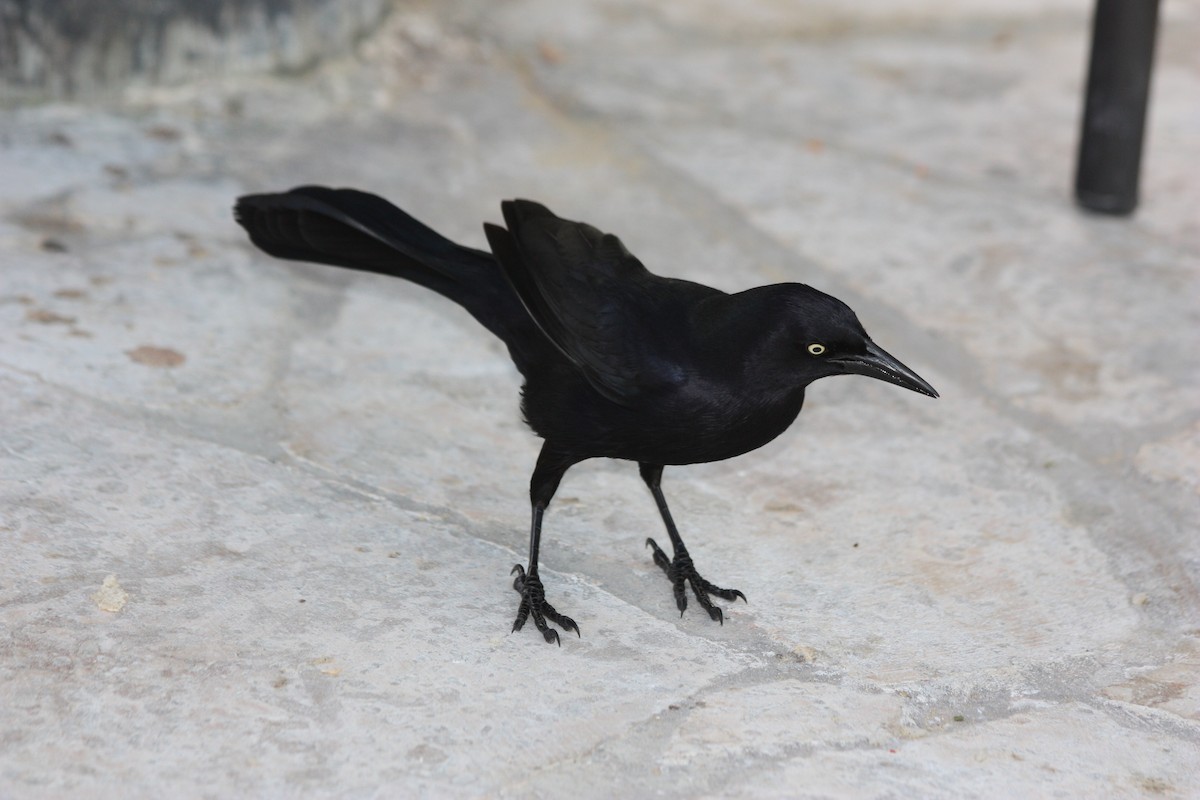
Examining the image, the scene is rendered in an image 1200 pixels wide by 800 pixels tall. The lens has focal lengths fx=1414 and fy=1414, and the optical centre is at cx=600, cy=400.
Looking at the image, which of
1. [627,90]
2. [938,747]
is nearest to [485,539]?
[938,747]

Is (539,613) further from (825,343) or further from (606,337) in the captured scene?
(825,343)

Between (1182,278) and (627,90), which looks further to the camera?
(627,90)

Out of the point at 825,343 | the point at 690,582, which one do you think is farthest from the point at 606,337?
the point at 690,582

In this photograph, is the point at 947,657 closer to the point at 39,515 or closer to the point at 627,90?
the point at 39,515

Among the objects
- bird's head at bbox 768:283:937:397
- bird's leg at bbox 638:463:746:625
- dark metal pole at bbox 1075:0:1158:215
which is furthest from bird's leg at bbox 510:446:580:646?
dark metal pole at bbox 1075:0:1158:215

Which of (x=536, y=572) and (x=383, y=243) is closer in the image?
(x=536, y=572)

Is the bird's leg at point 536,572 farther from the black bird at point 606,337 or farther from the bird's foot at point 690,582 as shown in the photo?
the bird's foot at point 690,582
